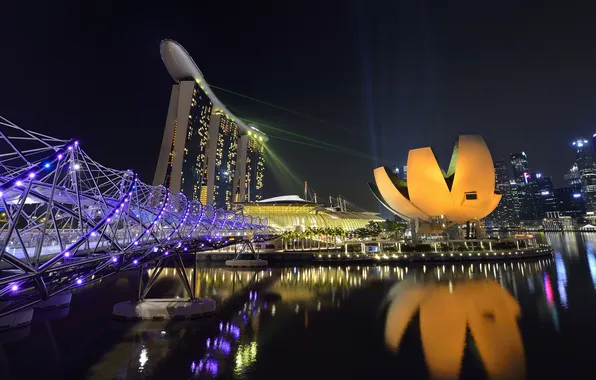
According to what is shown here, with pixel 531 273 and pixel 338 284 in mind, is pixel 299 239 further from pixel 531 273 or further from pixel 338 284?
pixel 531 273

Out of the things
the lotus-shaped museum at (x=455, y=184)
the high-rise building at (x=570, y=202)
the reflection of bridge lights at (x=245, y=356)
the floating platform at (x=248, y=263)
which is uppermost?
the high-rise building at (x=570, y=202)

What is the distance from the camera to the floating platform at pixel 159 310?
16438 millimetres

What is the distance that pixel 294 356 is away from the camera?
11.3m

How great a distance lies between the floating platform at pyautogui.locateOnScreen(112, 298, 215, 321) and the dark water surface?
753mm

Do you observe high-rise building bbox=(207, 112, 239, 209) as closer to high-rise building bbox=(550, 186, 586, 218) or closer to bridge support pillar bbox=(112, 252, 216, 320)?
bridge support pillar bbox=(112, 252, 216, 320)

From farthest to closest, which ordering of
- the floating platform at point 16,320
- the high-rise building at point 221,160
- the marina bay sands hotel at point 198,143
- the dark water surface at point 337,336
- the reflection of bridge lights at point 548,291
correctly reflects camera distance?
the high-rise building at point 221,160 < the marina bay sands hotel at point 198,143 < the reflection of bridge lights at point 548,291 < the floating platform at point 16,320 < the dark water surface at point 337,336

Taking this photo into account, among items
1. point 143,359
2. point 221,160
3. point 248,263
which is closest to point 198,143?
point 221,160

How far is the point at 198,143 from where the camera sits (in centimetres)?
7700

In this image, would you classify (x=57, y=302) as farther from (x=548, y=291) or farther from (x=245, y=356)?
(x=548, y=291)

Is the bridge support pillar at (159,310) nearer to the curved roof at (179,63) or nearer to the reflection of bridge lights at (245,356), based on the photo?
the reflection of bridge lights at (245,356)

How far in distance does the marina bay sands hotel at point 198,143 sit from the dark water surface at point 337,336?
4581cm

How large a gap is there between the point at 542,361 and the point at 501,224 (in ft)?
689

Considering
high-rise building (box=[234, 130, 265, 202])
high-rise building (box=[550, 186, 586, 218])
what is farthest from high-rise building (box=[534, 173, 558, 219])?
high-rise building (box=[234, 130, 265, 202])

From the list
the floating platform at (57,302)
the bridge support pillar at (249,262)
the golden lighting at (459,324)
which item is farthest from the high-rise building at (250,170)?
the golden lighting at (459,324)
